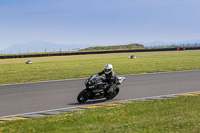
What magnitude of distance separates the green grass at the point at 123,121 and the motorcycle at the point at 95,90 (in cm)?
179

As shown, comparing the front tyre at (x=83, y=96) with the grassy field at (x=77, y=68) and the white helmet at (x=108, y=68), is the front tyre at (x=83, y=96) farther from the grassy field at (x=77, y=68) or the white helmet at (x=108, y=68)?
Answer: the grassy field at (x=77, y=68)

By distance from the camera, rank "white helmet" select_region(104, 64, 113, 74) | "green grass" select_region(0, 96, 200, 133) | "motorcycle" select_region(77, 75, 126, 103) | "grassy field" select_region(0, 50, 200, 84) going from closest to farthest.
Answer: "green grass" select_region(0, 96, 200, 133) → "motorcycle" select_region(77, 75, 126, 103) → "white helmet" select_region(104, 64, 113, 74) → "grassy field" select_region(0, 50, 200, 84)

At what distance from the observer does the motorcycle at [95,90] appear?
35.3 feet

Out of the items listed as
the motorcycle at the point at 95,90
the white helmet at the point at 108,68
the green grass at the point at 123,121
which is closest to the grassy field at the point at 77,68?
the motorcycle at the point at 95,90

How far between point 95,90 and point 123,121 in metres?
3.68

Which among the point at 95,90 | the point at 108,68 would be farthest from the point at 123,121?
the point at 108,68

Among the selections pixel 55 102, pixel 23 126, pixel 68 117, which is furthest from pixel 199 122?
pixel 55 102

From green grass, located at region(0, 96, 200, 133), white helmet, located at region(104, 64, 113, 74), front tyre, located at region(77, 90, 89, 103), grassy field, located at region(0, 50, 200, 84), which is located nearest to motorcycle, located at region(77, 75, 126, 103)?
front tyre, located at region(77, 90, 89, 103)

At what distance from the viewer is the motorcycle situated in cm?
1076

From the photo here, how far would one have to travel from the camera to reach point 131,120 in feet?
24.3

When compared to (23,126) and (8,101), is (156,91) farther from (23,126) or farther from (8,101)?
(23,126)

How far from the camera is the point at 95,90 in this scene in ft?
35.9

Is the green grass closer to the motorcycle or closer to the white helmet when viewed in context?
the motorcycle

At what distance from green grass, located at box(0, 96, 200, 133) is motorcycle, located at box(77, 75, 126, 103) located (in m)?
1.79
